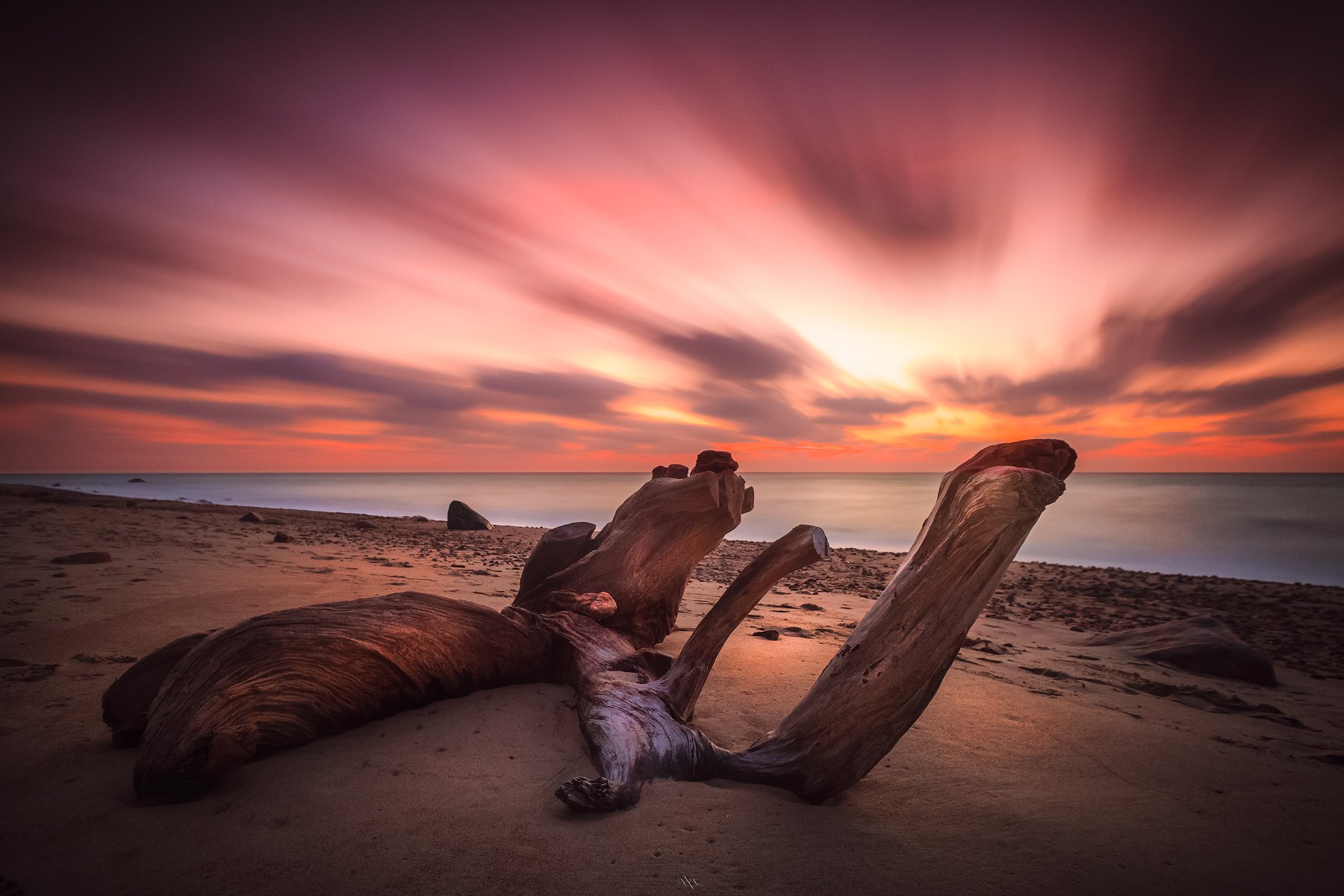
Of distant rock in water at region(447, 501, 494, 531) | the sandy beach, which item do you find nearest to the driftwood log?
the sandy beach

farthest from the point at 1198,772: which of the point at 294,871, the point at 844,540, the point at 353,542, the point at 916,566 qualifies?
the point at 844,540

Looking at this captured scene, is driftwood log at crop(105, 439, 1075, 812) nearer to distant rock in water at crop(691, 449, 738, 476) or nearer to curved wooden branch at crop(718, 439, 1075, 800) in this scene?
curved wooden branch at crop(718, 439, 1075, 800)

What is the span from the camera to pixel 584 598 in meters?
4.62

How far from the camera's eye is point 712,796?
2.49m

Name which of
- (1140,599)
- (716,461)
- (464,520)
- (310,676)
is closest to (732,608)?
(716,461)

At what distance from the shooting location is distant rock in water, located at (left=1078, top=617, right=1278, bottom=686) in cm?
542

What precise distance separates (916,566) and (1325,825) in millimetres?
2135

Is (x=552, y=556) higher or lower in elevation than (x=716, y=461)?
lower

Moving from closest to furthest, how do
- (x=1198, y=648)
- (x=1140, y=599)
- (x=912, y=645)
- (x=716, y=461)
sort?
(x=912, y=645) → (x=716, y=461) → (x=1198, y=648) → (x=1140, y=599)

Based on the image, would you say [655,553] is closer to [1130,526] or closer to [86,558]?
[86,558]

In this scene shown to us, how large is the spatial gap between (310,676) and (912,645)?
2870mm

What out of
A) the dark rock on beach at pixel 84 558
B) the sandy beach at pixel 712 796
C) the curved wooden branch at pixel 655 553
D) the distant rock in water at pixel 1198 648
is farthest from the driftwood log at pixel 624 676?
the dark rock on beach at pixel 84 558

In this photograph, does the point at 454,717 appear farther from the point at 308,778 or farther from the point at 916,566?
the point at 916,566

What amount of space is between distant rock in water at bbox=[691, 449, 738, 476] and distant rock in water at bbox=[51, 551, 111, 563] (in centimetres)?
739
